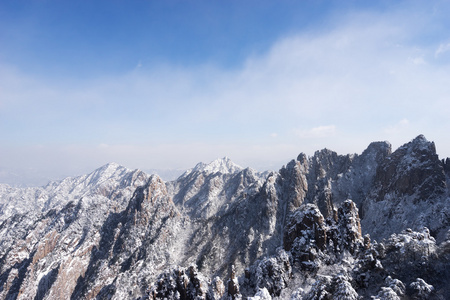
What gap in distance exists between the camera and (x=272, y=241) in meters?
126

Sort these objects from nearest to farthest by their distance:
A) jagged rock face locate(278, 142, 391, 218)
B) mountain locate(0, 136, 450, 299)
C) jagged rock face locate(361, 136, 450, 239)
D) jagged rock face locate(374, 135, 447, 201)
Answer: mountain locate(0, 136, 450, 299) → jagged rock face locate(361, 136, 450, 239) → jagged rock face locate(374, 135, 447, 201) → jagged rock face locate(278, 142, 391, 218)

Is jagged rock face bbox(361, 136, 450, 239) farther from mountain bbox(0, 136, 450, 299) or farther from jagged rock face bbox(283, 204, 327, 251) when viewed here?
jagged rock face bbox(283, 204, 327, 251)

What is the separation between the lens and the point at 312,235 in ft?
172

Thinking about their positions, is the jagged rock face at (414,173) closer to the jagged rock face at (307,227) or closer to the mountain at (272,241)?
the mountain at (272,241)

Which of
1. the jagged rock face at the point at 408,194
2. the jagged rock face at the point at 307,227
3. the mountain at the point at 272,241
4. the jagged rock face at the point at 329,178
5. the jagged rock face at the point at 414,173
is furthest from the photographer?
the jagged rock face at the point at 329,178

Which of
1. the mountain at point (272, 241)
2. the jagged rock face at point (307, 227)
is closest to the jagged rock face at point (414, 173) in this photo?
the mountain at point (272, 241)

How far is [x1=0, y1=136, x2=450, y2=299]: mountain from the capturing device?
37.5 meters

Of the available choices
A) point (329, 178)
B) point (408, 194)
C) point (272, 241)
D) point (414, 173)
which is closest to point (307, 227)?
point (408, 194)

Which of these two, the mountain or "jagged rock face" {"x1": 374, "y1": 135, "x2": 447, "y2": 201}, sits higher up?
"jagged rock face" {"x1": 374, "y1": 135, "x2": 447, "y2": 201}

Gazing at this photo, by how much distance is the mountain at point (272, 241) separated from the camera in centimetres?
3753

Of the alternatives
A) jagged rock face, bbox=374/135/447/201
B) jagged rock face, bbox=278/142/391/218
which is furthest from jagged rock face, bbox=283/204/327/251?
jagged rock face, bbox=278/142/391/218

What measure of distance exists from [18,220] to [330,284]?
22392 cm

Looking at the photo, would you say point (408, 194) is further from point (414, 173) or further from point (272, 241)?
point (272, 241)

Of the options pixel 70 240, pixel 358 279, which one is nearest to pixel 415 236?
pixel 358 279
